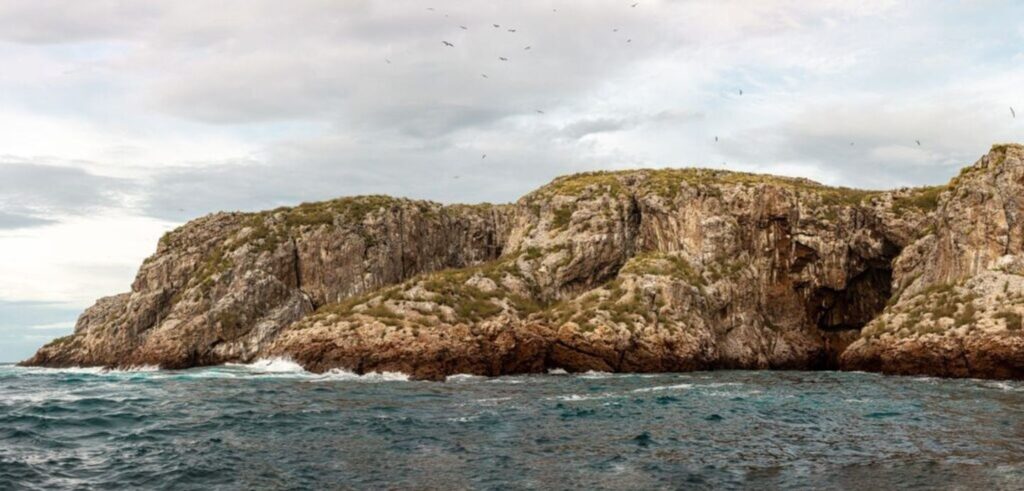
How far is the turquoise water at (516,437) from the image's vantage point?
21750 millimetres

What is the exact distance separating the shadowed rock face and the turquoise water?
45.9 ft

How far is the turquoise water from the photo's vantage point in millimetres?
21750

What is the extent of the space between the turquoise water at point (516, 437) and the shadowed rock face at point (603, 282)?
14000mm

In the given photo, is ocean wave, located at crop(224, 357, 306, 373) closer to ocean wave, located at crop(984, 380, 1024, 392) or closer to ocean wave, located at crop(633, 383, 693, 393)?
ocean wave, located at crop(633, 383, 693, 393)

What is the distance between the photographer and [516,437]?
28766mm

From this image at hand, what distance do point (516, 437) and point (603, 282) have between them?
5241 cm

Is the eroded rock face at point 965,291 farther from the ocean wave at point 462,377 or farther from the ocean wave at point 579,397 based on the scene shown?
the ocean wave at point 462,377

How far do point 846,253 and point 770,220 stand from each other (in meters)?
7.72

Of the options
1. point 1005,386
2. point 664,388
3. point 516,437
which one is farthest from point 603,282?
point 516,437

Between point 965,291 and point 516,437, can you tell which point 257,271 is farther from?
point 965,291

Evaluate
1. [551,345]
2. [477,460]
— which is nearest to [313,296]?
[551,345]

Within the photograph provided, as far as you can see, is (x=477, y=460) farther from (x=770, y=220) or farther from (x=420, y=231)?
(x=420, y=231)

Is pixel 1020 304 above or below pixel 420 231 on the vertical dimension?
below

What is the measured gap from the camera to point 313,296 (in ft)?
286
